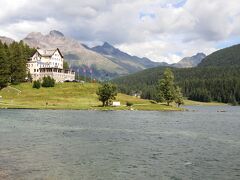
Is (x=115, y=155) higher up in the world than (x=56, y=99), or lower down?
lower down

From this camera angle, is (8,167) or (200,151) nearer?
(8,167)

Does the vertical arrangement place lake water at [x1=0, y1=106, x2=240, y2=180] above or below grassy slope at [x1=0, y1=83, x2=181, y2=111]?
below

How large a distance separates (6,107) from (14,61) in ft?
193

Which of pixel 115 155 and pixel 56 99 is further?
pixel 56 99

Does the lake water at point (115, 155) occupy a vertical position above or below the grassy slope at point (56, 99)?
below

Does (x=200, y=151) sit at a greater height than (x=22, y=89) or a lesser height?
lesser

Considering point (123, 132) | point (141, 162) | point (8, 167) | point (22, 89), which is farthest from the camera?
point (22, 89)

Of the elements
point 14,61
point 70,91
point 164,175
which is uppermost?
point 14,61

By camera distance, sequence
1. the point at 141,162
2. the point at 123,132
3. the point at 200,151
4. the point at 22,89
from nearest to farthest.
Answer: the point at 141,162 → the point at 200,151 → the point at 123,132 → the point at 22,89

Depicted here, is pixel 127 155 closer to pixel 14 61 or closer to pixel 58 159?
pixel 58 159

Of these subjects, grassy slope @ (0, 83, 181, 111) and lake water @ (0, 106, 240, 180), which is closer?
lake water @ (0, 106, 240, 180)

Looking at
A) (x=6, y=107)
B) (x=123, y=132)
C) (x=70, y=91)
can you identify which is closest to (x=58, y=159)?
(x=123, y=132)

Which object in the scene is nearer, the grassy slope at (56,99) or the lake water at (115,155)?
the lake water at (115,155)

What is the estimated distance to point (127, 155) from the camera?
2016 inches
